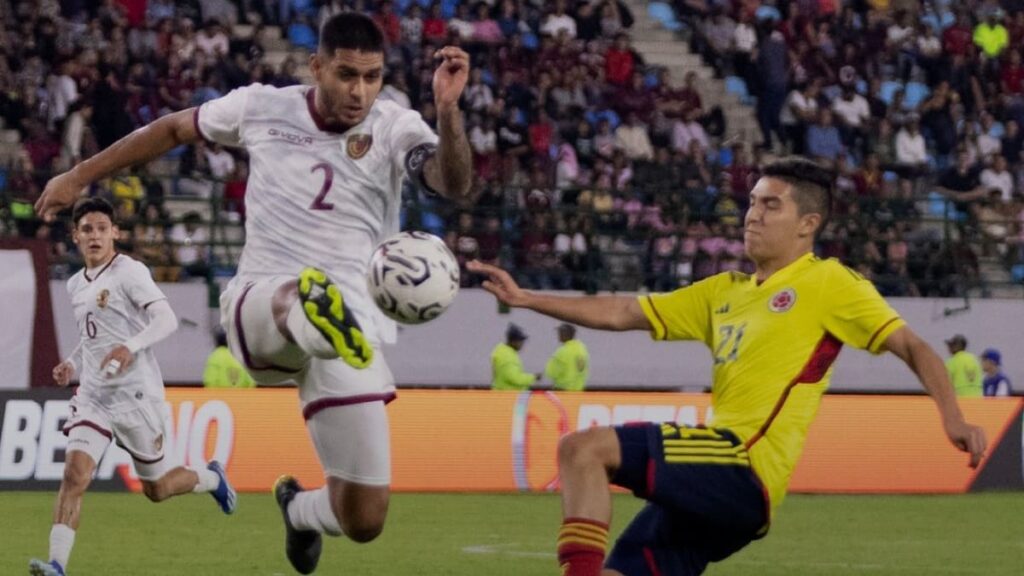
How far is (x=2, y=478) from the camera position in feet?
59.4

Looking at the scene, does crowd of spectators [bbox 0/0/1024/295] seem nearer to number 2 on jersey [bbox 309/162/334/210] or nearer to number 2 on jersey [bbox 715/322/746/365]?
number 2 on jersey [bbox 309/162/334/210]

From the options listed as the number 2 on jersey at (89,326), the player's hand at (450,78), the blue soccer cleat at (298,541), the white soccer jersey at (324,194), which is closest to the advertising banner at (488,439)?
the number 2 on jersey at (89,326)

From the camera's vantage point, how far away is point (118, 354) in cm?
1170

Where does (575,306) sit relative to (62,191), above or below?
below

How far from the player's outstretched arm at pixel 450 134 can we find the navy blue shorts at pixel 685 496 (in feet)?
3.84

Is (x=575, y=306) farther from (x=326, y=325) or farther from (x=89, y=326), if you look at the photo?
(x=89, y=326)

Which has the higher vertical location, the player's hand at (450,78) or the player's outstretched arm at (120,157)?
the player's hand at (450,78)

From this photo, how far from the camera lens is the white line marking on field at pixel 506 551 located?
42.9 ft

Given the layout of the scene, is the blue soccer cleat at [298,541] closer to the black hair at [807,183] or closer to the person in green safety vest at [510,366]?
the black hair at [807,183]

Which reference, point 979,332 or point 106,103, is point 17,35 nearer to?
point 106,103

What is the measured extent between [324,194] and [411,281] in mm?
827

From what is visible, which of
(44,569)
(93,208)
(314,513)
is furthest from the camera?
(93,208)

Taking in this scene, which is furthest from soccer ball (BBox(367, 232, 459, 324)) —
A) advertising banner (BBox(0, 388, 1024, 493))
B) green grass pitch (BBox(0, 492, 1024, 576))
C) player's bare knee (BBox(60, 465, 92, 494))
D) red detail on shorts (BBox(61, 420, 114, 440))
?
advertising banner (BBox(0, 388, 1024, 493))

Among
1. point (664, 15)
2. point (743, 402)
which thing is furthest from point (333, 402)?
point (664, 15)
